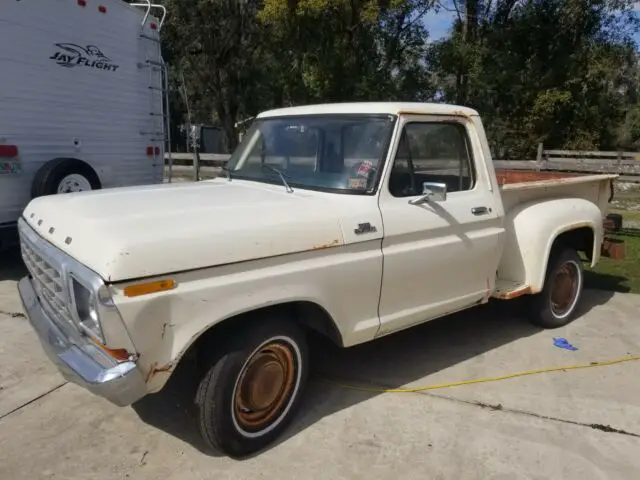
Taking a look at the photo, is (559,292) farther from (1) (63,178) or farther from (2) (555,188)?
(1) (63,178)

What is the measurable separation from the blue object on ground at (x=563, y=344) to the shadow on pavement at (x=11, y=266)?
5635mm

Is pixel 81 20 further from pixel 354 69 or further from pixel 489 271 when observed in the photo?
pixel 354 69

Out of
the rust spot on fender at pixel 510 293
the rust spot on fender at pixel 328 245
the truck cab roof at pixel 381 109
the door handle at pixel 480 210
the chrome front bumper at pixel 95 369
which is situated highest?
the truck cab roof at pixel 381 109

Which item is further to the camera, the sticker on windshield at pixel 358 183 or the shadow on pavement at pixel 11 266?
the shadow on pavement at pixel 11 266

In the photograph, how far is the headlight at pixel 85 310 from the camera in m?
2.71

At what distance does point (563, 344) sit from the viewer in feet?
16.1

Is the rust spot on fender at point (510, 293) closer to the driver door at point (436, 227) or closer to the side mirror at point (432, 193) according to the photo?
the driver door at point (436, 227)

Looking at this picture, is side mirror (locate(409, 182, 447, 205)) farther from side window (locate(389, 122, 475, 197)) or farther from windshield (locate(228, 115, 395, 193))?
windshield (locate(228, 115, 395, 193))

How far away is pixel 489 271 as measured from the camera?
4.42m

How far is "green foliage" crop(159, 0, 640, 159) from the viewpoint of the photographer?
21672mm

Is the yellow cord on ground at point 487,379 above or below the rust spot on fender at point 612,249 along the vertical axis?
below

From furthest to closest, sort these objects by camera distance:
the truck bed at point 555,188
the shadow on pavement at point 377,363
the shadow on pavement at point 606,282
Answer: the shadow on pavement at point 606,282
the truck bed at point 555,188
the shadow on pavement at point 377,363

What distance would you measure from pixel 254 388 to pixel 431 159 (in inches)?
80.1

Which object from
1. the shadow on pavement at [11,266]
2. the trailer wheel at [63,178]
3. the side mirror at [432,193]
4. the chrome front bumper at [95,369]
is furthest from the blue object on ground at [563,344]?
the shadow on pavement at [11,266]
